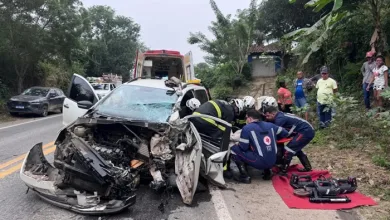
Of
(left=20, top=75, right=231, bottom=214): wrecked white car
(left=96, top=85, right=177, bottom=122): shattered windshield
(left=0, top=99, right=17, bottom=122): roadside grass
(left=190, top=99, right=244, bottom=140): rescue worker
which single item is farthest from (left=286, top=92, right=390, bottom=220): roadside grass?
(left=0, top=99, right=17, bottom=122): roadside grass

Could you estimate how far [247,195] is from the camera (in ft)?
18.3

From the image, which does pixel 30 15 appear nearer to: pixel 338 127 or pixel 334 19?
pixel 334 19

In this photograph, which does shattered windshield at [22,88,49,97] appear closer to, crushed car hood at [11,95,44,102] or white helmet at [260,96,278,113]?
crushed car hood at [11,95,44,102]

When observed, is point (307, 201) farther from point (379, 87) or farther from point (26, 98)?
point (26, 98)

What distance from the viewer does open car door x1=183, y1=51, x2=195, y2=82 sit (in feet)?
40.6

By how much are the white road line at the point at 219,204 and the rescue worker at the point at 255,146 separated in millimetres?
798

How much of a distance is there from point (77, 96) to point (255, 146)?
403 cm

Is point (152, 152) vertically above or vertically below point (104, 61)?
below

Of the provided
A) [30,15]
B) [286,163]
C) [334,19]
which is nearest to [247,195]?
[286,163]

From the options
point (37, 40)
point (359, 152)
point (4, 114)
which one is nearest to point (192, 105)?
point (359, 152)

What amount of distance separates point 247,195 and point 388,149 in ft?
10.1

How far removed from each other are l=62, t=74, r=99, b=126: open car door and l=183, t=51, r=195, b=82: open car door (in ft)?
16.8

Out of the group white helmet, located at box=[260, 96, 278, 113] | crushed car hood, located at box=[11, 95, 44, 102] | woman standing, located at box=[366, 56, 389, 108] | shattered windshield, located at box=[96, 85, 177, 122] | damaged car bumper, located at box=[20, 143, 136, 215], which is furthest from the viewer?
crushed car hood, located at box=[11, 95, 44, 102]

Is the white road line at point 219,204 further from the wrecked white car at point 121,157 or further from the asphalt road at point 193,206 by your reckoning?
the wrecked white car at point 121,157
